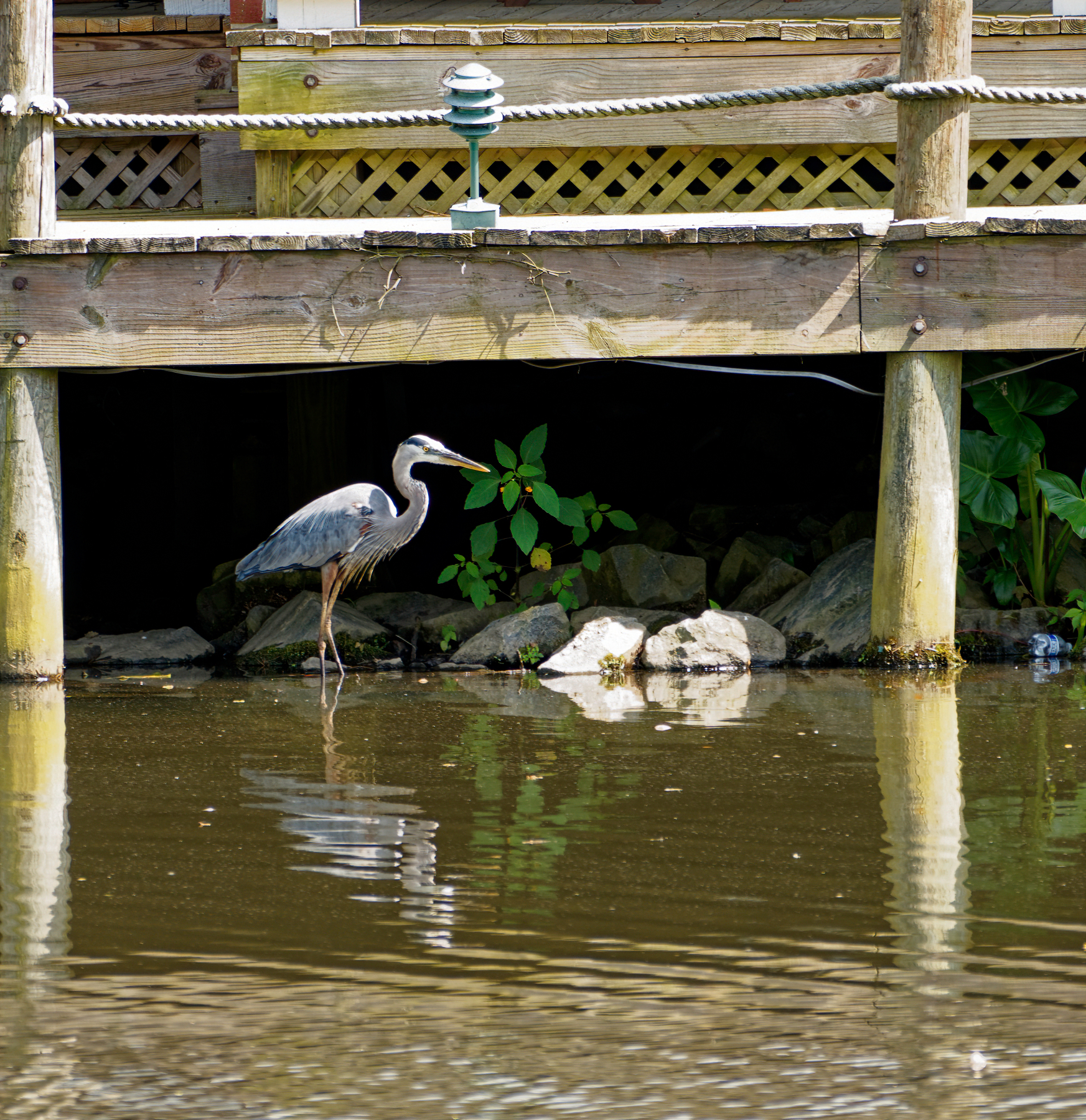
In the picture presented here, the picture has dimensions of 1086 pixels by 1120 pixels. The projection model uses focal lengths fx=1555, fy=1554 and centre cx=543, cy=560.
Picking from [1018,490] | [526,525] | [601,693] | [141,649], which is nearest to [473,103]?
[526,525]

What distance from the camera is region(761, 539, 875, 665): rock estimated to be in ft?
22.7

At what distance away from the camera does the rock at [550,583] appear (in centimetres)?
762

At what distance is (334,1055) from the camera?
2.93m

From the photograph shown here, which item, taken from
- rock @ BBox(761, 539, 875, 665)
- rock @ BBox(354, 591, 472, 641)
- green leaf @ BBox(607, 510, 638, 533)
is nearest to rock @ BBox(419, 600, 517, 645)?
rock @ BBox(354, 591, 472, 641)

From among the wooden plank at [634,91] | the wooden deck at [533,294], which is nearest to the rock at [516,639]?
the wooden deck at [533,294]

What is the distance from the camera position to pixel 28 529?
6367mm

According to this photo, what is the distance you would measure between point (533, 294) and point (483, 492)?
116 centimetres

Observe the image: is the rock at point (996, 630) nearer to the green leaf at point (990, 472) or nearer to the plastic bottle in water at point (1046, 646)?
the plastic bottle in water at point (1046, 646)

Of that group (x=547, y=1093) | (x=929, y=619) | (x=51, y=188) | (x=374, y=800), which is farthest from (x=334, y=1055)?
(x=51, y=188)

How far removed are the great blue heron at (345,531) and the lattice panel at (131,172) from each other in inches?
85.1

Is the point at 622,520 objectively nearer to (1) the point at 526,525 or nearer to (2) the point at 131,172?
(1) the point at 526,525

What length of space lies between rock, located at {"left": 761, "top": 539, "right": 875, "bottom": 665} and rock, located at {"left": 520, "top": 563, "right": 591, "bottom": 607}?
0.91 meters

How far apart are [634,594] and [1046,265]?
246cm

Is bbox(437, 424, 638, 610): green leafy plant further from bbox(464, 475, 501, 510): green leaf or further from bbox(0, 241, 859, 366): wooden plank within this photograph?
bbox(0, 241, 859, 366): wooden plank
